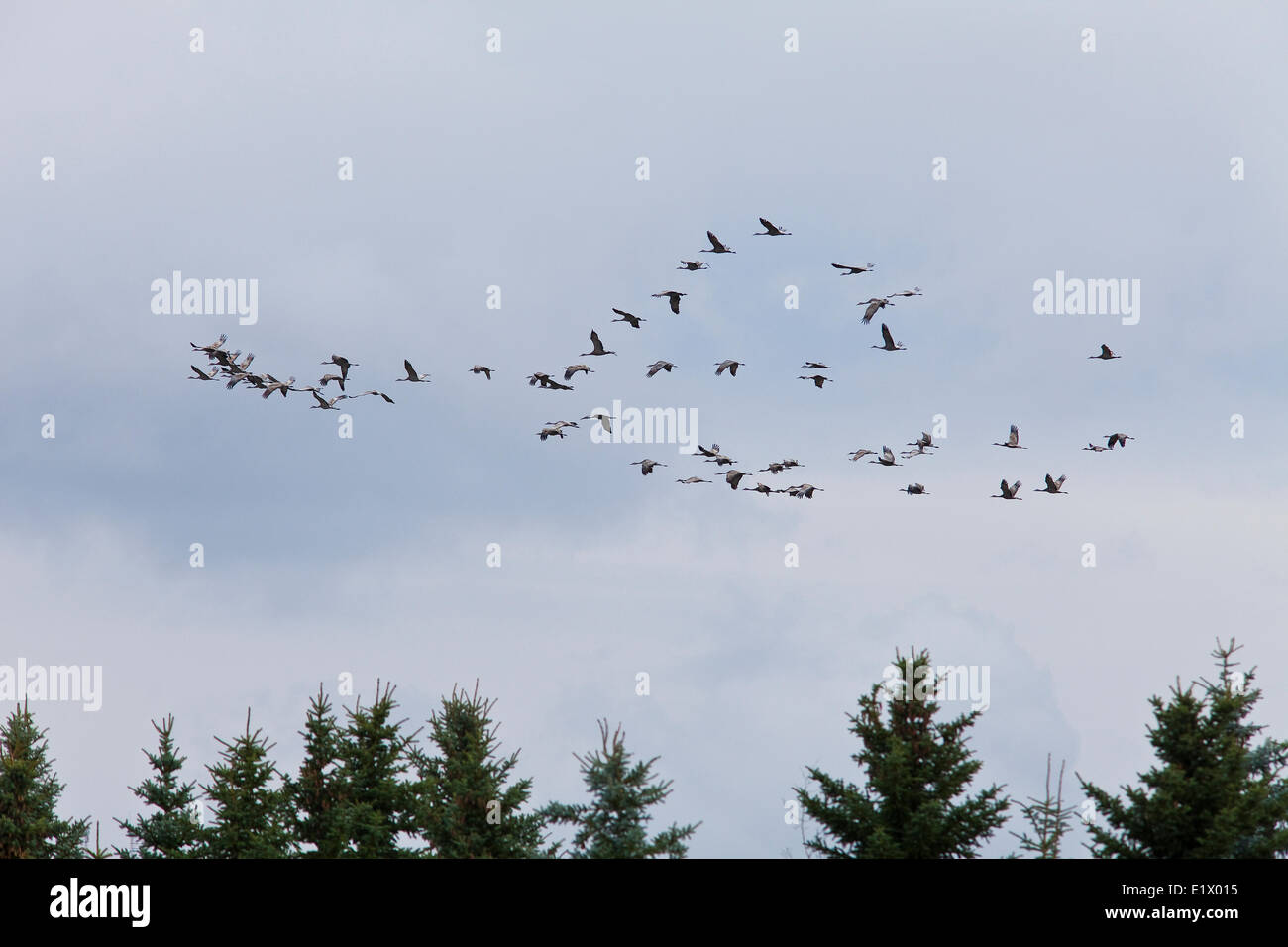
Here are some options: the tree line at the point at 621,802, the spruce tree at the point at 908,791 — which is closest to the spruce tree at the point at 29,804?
the tree line at the point at 621,802

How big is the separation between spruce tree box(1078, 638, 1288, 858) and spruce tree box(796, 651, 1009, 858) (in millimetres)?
3274

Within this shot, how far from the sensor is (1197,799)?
40.6 m

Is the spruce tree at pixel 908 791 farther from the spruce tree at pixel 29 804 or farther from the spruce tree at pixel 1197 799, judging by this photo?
the spruce tree at pixel 29 804

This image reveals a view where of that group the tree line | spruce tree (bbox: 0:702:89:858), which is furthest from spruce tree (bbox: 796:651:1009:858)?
spruce tree (bbox: 0:702:89:858)

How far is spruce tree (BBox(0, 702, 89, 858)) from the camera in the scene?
52.0 metres

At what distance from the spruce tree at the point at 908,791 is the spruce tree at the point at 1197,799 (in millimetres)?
3274

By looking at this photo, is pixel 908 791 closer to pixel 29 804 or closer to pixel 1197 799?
pixel 1197 799

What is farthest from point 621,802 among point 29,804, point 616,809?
point 29,804

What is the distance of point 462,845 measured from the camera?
46.6 meters
